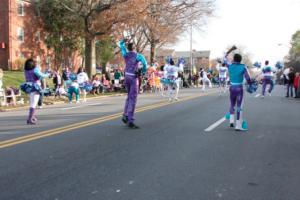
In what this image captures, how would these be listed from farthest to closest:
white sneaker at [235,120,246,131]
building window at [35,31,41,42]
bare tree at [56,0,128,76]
→ building window at [35,31,41,42]
bare tree at [56,0,128,76]
white sneaker at [235,120,246,131]

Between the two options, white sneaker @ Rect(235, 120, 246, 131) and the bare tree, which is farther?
the bare tree

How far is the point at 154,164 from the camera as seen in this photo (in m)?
6.58

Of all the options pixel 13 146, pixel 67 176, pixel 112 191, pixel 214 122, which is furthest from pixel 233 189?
pixel 214 122

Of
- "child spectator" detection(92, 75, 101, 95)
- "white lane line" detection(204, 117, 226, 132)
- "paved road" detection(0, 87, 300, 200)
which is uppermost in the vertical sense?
"child spectator" detection(92, 75, 101, 95)

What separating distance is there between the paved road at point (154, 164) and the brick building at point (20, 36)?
1359 inches

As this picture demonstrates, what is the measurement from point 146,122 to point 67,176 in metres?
5.96

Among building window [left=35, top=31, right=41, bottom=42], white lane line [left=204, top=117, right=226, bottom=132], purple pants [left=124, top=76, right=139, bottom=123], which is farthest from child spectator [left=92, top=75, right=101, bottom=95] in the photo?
building window [left=35, top=31, right=41, bottom=42]

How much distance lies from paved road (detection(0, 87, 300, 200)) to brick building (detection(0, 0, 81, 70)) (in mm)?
34507

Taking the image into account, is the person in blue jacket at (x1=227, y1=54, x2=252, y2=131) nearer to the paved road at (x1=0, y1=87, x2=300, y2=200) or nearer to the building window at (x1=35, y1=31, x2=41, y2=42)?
A: the paved road at (x1=0, y1=87, x2=300, y2=200)

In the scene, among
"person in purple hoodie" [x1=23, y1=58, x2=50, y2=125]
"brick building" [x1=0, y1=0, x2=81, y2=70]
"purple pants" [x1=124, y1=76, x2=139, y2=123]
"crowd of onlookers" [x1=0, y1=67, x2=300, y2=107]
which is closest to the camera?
"purple pants" [x1=124, y1=76, x2=139, y2=123]

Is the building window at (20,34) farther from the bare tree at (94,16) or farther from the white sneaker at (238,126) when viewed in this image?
the white sneaker at (238,126)

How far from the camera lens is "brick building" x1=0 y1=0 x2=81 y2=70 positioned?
42.4m

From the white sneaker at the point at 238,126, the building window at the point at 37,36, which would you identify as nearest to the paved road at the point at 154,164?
the white sneaker at the point at 238,126

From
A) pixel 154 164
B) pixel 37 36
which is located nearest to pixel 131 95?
pixel 154 164
